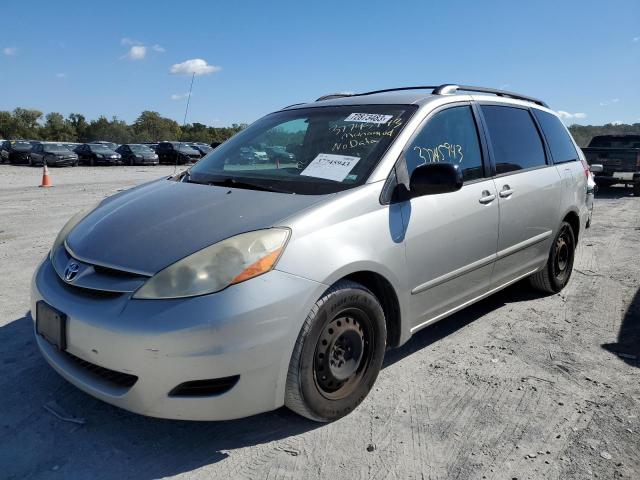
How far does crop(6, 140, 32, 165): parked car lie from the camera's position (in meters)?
31.0

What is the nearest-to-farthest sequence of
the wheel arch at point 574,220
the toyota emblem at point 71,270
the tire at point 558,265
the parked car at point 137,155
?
the toyota emblem at point 71,270 → the tire at point 558,265 → the wheel arch at point 574,220 → the parked car at point 137,155

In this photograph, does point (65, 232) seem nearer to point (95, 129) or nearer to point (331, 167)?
point (331, 167)

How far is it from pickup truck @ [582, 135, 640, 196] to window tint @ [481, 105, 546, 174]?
10664 millimetres

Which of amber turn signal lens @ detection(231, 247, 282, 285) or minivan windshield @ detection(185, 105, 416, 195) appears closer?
amber turn signal lens @ detection(231, 247, 282, 285)

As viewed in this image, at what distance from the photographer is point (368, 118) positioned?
10.7ft

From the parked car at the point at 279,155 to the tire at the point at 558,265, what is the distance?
259cm

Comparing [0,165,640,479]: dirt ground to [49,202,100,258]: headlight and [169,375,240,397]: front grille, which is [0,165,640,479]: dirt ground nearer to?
[169,375,240,397]: front grille

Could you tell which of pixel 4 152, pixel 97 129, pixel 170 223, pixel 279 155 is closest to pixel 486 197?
pixel 279 155

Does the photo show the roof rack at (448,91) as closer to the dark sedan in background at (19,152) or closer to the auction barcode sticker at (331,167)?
the auction barcode sticker at (331,167)

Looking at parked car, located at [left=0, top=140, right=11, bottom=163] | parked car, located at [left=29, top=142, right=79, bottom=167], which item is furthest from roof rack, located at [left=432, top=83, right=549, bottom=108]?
parked car, located at [left=0, top=140, right=11, bottom=163]

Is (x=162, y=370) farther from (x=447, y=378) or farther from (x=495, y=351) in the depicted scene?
(x=495, y=351)

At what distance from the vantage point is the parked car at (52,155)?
29.4 m

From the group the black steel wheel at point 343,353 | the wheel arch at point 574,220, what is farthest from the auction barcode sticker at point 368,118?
Result: the wheel arch at point 574,220

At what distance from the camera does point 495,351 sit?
3.55 meters
